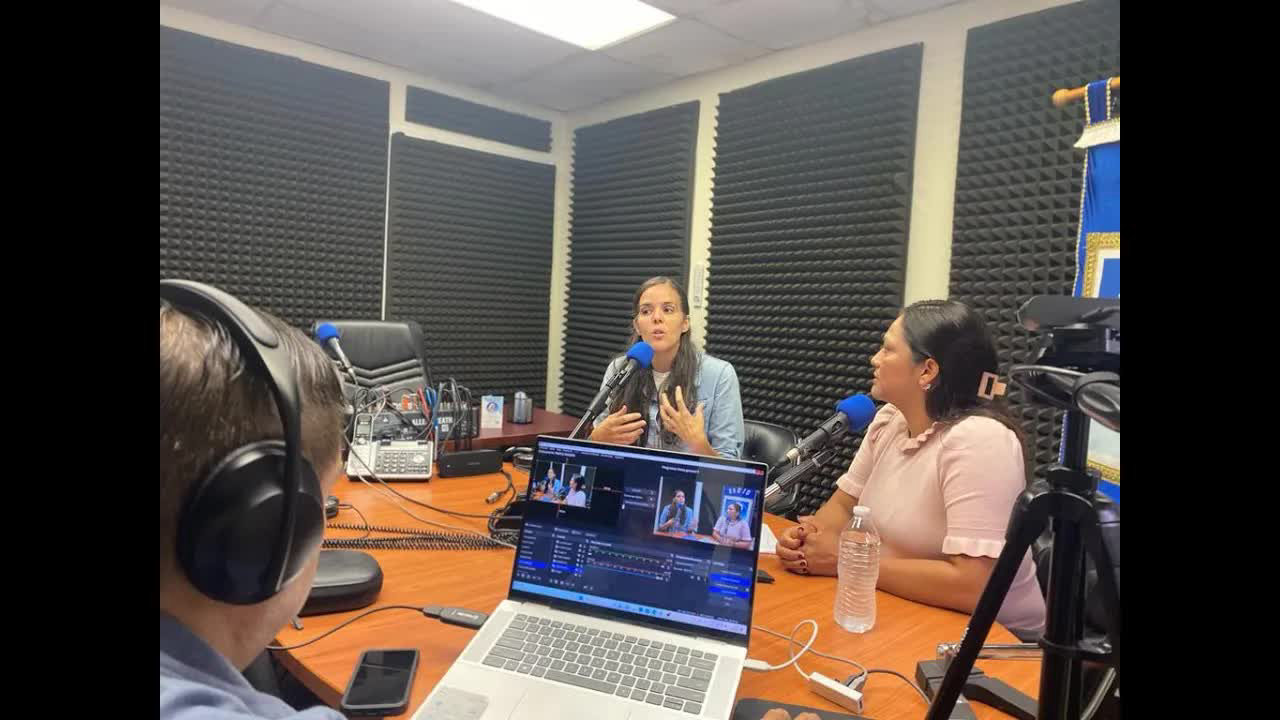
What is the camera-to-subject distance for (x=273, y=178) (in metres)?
3.63

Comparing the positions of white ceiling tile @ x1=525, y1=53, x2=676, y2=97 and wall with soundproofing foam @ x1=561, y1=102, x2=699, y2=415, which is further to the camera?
wall with soundproofing foam @ x1=561, y1=102, x2=699, y2=415

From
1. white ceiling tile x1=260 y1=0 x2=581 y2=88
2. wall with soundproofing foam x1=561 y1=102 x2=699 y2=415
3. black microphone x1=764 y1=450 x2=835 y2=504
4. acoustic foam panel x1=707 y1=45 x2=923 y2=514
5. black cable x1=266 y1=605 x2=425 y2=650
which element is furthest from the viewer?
wall with soundproofing foam x1=561 y1=102 x2=699 y2=415

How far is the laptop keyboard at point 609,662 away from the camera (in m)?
0.95

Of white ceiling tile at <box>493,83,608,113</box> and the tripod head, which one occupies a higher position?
white ceiling tile at <box>493,83,608,113</box>

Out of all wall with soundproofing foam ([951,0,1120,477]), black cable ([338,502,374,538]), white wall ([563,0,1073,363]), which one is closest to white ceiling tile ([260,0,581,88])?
white wall ([563,0,1073,363])

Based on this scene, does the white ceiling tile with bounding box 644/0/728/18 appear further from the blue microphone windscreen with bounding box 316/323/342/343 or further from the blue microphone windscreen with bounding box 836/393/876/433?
the blue microphone windscreen with bounding box 836/393/876/433

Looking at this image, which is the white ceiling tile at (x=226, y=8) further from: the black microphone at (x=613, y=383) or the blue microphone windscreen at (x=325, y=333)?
the black microphone at (x=613, y=383)

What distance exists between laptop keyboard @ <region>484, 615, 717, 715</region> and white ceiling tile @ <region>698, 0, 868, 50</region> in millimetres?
2757

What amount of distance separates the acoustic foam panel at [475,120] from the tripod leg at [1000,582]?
4194 mm

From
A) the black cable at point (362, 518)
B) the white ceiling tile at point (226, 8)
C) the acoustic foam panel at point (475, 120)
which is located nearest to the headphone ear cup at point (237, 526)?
the black cable at point (362, 518)

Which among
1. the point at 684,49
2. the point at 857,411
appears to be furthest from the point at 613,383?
the point at 684,49

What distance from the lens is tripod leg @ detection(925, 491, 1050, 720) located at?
2.27 feet
